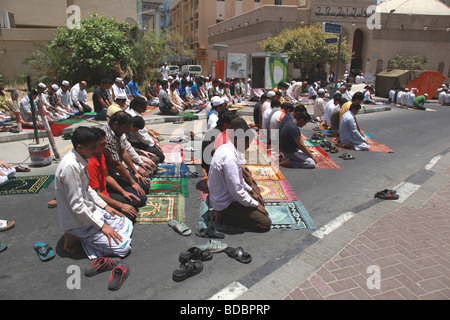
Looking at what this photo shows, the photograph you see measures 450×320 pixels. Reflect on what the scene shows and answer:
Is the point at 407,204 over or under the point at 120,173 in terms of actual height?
under

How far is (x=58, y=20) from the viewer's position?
21984 mm

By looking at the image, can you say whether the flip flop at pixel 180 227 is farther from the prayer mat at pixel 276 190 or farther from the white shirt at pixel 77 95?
the white shirt at pixel 77 95

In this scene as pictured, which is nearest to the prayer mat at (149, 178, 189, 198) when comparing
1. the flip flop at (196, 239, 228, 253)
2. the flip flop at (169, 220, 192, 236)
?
the flip flop at (169, 220, 192, 236)

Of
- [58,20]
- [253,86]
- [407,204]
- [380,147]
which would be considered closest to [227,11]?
[58,20]

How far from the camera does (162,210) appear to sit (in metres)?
4.59

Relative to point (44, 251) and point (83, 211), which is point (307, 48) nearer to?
point (83, 211)

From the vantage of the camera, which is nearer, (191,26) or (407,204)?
(407,204)

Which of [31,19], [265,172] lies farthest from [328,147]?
[31,19]

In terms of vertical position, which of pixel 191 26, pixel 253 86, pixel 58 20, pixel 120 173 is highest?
pixel 191 26

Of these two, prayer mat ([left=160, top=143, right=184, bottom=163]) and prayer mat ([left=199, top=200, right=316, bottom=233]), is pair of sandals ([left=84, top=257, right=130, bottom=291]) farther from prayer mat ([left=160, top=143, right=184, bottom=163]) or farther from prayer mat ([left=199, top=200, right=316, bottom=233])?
prayer mat ([left=160, top=143, right=184, bottom=163])

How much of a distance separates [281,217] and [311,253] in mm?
952

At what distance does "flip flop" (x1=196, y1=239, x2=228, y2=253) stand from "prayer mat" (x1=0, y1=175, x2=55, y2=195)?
3.32 m

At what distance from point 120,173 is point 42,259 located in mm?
1547
